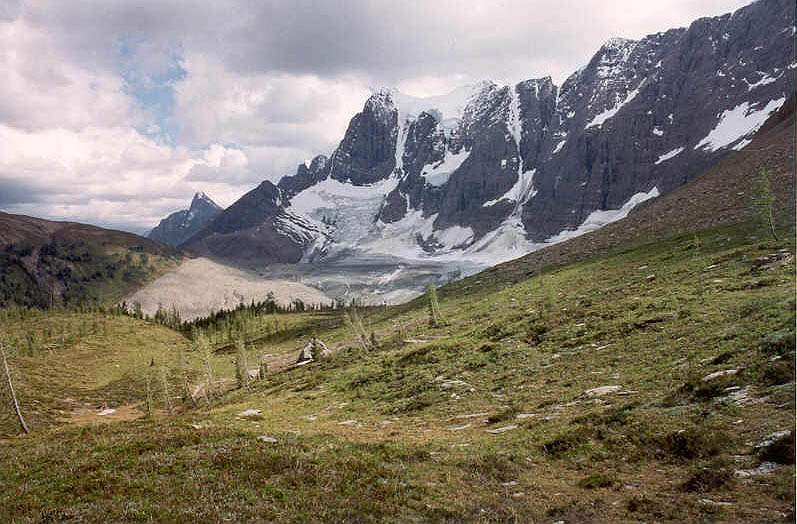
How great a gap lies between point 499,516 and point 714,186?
120 meters

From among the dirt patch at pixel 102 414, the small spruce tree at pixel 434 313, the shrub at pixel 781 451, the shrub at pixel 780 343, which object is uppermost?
the shrub at pixel 780 343

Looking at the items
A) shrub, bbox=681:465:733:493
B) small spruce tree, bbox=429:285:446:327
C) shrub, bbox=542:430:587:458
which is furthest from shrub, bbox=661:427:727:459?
small spruce tree, bbox=429:285:446:327

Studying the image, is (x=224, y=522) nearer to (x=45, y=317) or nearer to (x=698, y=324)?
(x=698, y=324)

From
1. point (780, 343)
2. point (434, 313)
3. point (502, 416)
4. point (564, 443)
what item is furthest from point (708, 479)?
point (434, 313)

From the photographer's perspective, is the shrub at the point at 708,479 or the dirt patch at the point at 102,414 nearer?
the shrub at the point at 708,479

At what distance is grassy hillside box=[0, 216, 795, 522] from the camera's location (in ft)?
44.2

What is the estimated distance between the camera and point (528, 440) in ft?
65.8

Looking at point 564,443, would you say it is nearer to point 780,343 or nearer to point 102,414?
point 780,343

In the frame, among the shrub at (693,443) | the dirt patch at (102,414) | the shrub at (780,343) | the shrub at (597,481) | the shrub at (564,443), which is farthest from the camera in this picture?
the dirt patch at (102,414)

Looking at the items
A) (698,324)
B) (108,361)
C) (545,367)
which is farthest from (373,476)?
(108,361)

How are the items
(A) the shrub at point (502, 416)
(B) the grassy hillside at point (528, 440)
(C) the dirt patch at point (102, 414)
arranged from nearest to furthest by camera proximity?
(B) the grassy hillside at point (528, 440)
(A) the shrub at point (502, 416)
(C) the dirt patch at point (102, 414)

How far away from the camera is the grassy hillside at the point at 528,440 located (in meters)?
13.5

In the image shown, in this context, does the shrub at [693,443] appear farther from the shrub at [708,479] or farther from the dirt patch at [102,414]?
the dirt patch at [102,414]

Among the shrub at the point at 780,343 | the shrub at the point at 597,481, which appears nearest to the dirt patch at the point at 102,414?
the shrub at the point at 597,481
